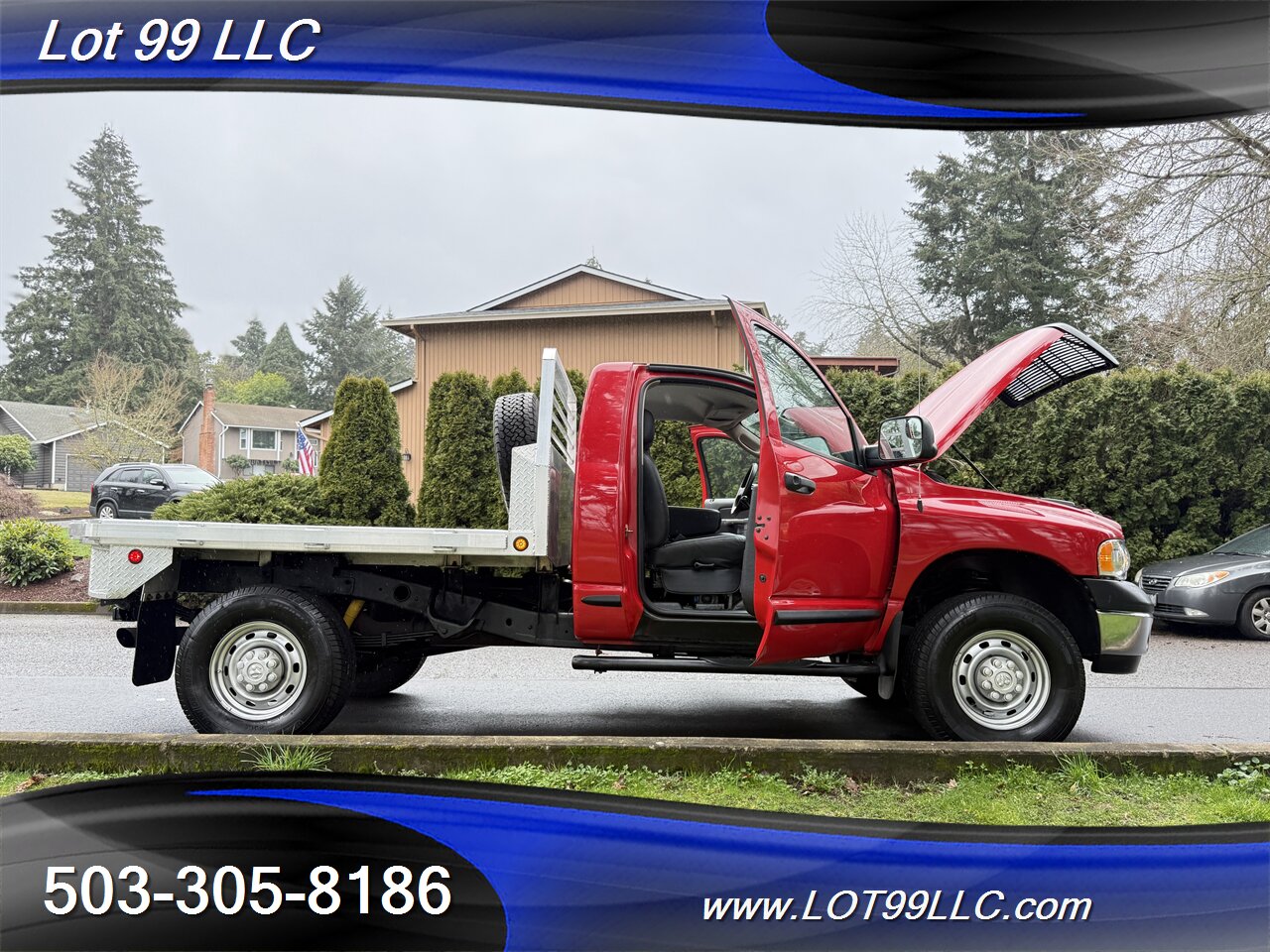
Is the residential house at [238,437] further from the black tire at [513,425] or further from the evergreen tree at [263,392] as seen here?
the black tire at [513,425]

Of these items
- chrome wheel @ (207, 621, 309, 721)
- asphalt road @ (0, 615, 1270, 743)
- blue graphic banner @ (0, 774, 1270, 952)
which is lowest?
asphalt road @ (0, 615, 1270, 743)

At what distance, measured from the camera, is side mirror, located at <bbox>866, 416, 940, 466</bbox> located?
4359mm

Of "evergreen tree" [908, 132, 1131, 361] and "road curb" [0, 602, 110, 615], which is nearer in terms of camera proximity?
"road curb" [0, 602, 110, 615]

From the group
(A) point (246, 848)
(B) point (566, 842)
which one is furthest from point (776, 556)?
(A) point (246, 848)

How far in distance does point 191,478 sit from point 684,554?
22822 mm

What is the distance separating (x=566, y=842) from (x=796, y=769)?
138cm

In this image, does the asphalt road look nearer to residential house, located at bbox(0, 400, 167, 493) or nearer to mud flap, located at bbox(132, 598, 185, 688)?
mud flap, located at bbox(132, 598, 185, 688)

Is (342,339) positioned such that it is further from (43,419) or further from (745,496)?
(745,496)

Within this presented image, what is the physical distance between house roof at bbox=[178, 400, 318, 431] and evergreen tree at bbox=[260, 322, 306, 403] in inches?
589

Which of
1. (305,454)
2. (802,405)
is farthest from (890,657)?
(305,454)

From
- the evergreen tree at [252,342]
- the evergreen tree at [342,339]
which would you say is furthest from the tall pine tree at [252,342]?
the evergreen tree at [342,339]

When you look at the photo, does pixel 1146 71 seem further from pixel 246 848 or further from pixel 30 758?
pixel 30 758

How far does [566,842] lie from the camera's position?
297cm

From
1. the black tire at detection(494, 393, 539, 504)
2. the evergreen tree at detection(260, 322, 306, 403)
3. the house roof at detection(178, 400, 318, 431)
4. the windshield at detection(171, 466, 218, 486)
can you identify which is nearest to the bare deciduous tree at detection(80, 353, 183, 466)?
the windshield at detection(171, 466, 218, 486)
